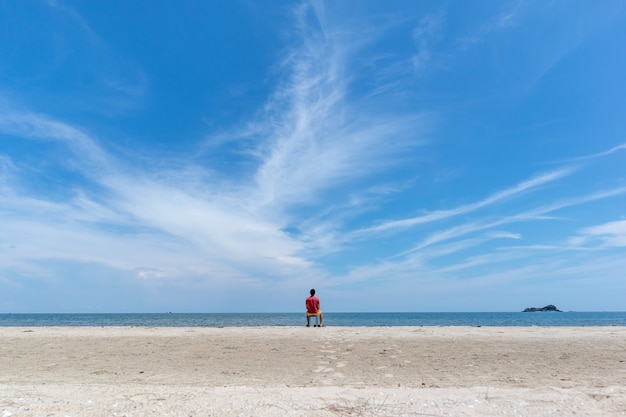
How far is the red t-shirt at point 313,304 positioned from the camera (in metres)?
19.6

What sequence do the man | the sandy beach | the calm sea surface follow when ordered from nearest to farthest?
the sandy beach, the man, the calm sea surface

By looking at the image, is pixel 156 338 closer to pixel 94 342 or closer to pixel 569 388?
pixel 94 342

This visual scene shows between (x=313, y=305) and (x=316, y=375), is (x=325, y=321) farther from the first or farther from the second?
(x=316, y=375)

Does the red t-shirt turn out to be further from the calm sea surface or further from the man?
the calm sea surface

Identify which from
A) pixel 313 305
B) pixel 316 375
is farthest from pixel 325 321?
pixel 316 375

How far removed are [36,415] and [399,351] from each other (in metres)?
8.71

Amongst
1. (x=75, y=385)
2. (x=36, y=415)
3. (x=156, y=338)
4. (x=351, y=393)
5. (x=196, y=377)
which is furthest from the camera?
(x=156, y=338)

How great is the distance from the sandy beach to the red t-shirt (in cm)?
473

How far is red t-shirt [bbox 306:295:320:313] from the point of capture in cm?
1961

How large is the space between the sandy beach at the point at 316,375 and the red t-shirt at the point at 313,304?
473cm

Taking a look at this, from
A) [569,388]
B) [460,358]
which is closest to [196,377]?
[460,358]

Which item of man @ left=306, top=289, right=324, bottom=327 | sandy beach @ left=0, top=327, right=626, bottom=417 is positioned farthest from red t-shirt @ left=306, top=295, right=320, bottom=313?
sandy beach @ left=0, top=327, right=626, bottom=417

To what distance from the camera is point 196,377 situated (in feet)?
28.2

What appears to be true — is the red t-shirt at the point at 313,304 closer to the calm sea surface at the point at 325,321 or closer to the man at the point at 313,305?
the man at the point at 313,305
